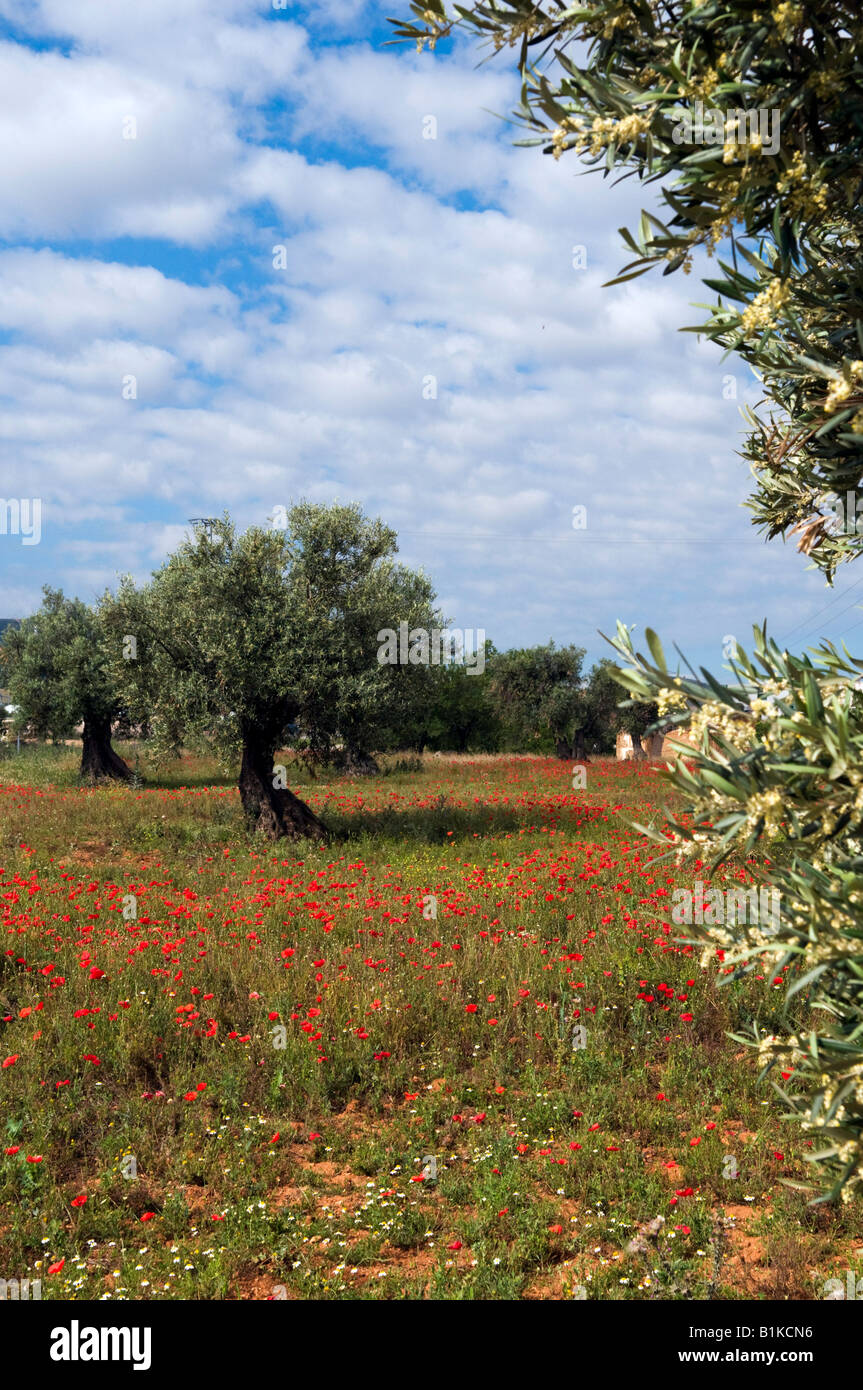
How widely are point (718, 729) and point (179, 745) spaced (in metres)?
18.8

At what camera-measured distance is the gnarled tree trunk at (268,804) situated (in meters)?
20.3

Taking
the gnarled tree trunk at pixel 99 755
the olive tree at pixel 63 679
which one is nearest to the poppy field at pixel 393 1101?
the olive tree at pixel 63 679

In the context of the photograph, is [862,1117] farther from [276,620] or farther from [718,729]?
[276,620]

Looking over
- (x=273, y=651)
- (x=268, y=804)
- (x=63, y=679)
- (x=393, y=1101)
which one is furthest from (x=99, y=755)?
(x=393, y=1101)

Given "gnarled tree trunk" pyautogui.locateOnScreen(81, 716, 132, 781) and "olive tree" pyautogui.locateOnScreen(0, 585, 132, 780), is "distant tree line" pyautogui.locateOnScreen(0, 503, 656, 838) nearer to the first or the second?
"olive tree" pyautogui.locateOnScreen(0, 585, 132, 780)

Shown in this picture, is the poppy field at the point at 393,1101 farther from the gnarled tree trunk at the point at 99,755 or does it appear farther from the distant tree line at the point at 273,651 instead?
the gnarled tree trunk at the point at 99,755

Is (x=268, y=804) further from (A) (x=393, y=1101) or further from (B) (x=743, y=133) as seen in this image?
(B) (x=743, y=133)

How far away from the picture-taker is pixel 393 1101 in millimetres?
7715

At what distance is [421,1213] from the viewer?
20.0 feet

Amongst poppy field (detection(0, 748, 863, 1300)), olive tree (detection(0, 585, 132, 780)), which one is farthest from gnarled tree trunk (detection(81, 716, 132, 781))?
poppy field (detection(0, 748, 863, 1300))

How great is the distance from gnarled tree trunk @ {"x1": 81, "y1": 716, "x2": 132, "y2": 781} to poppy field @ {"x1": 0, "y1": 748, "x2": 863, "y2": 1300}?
22.2 m

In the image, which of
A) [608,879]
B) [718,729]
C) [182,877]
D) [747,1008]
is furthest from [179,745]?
[718,729]

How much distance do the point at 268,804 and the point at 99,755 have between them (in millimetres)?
17070

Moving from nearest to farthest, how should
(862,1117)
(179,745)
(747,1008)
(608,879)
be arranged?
(862,1117), (747,1008), (608,879), (179,745)
